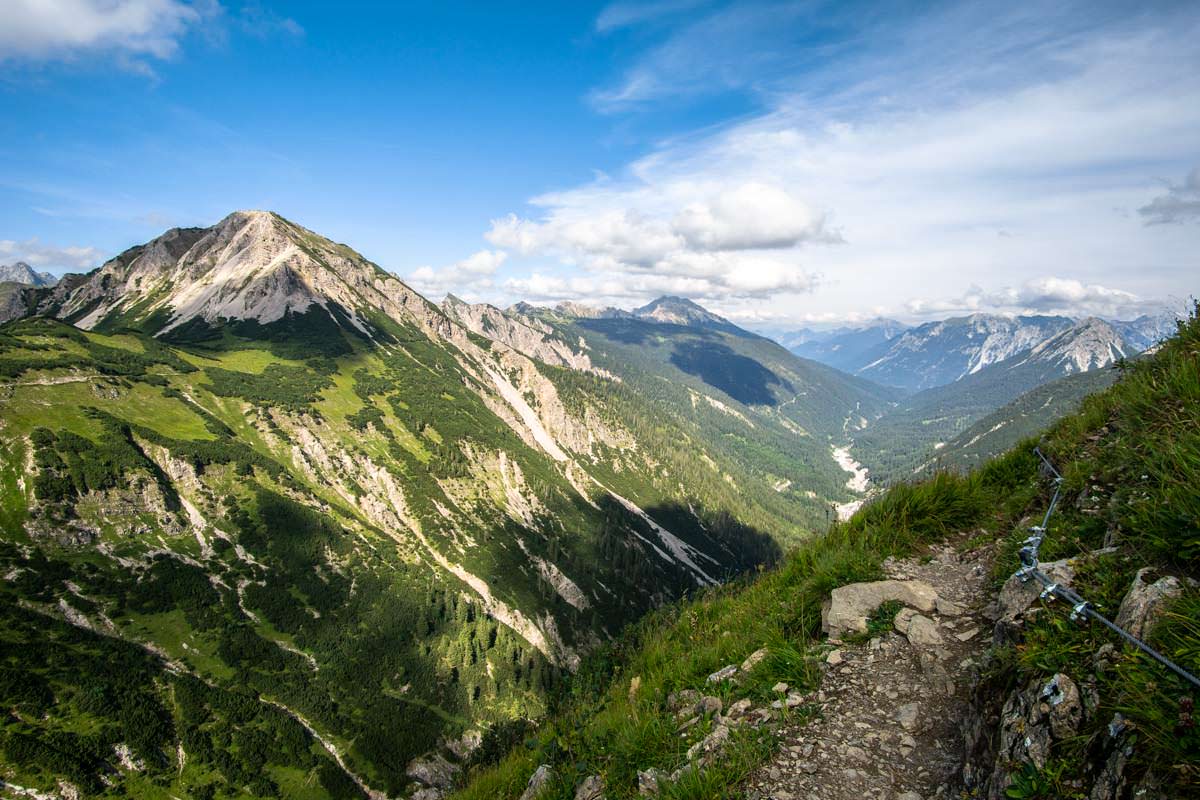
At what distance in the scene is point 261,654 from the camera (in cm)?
11331

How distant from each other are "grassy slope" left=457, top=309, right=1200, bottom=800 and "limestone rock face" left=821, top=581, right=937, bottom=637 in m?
0.36

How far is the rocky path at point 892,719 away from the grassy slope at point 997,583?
418mm

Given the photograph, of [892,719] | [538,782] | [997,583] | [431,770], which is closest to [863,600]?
[997,583]

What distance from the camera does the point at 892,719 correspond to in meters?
5.36

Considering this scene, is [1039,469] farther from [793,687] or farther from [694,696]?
[694,696]

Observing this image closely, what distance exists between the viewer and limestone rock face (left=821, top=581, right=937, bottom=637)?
22.2ft

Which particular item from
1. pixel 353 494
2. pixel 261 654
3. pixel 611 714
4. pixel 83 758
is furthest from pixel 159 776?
pixel 611 714

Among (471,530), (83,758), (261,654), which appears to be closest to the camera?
(83,758)

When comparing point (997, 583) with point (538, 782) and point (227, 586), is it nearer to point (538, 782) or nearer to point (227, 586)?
point (538, 782)

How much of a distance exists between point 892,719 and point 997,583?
8.32 ft

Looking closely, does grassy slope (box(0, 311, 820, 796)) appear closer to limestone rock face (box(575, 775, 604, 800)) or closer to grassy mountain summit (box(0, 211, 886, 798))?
grassy mountain summit (box(0, 211, 886, 798))

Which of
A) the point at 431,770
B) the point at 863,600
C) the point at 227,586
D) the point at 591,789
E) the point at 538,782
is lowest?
the point at 431,770

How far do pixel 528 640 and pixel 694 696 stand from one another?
169712mm

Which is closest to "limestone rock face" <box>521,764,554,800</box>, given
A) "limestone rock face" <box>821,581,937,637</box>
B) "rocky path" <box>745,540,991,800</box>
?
"rocky path" <box>745,540,991,800</box>
